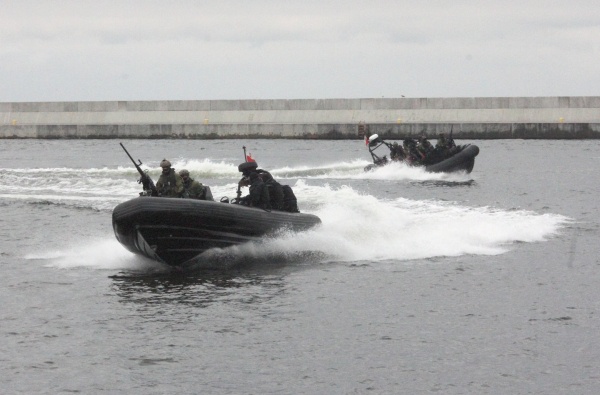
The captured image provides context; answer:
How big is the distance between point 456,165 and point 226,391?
31.3 meters

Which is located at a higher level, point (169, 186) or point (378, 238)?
point (169, 186)

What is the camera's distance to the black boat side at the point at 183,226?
17828mm

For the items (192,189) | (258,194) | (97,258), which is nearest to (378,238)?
(258,194)

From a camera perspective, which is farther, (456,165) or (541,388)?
(456,165)

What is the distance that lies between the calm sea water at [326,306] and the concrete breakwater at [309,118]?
4772 cm

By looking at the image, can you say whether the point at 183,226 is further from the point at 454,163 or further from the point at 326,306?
the point at 454,163

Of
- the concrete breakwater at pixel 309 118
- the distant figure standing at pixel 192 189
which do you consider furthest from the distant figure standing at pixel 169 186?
the concrete breakwater at pixel 309 118

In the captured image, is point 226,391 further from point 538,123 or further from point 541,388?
point 538,123

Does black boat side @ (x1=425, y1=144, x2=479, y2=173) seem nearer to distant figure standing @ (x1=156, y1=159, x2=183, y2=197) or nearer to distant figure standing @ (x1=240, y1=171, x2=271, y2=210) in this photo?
distant figure standing @ (x1=240, y1=171, x2=271, y2=210)

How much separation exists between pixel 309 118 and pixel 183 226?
68.0m

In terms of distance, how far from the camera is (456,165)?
139ft

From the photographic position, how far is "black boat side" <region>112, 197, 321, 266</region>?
17828 millimetres

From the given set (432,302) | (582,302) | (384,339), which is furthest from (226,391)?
(582,302)

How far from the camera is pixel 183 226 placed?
59.5ft
